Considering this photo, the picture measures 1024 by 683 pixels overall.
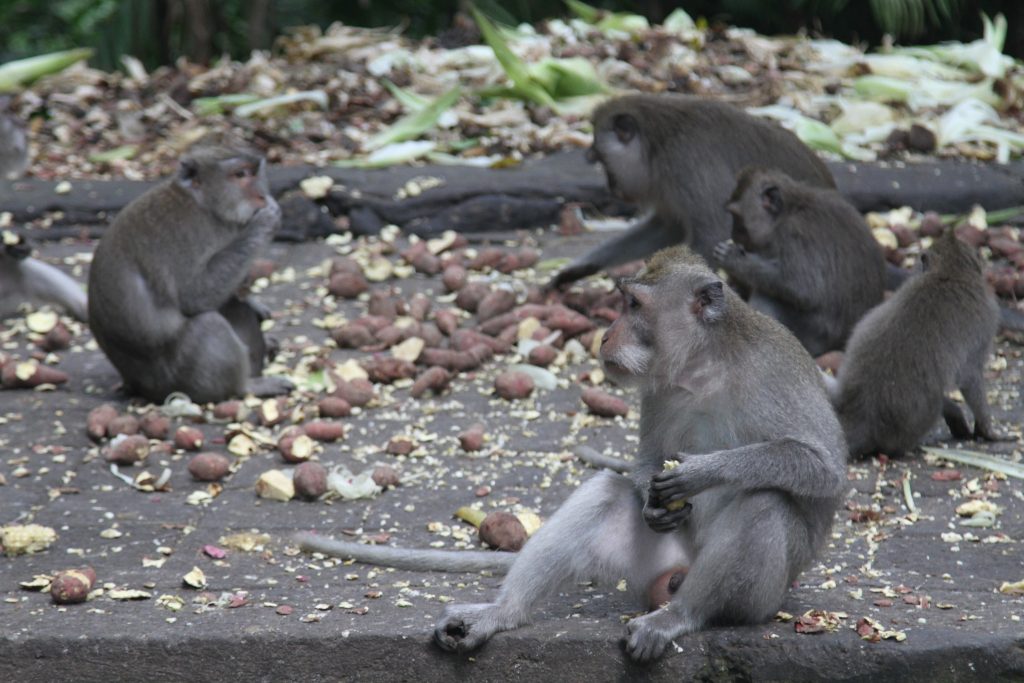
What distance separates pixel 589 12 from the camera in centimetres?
1189

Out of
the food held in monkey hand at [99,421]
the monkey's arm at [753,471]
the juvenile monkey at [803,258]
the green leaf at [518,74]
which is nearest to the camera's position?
the monkey's arm at [753,471]

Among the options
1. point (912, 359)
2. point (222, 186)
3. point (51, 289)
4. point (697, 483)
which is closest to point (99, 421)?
point (222, 186)

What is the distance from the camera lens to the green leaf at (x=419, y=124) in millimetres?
9336

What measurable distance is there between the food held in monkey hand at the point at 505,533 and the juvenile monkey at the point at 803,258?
2.27 metres

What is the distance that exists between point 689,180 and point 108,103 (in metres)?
6.30

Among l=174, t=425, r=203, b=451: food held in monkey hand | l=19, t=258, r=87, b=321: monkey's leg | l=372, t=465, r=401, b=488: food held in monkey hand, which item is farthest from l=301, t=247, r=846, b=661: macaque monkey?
l=19, t=258, r=87, b=321: monkey's leg

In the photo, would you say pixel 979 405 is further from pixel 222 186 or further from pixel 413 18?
pixel 413 18

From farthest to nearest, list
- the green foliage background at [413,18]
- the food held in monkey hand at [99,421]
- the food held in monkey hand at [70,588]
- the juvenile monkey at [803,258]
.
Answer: the green foliage background at [413,18], the juvenile monkey at [803,258], the food held in monkey hand at [99,421], the food held in monkey hand at [70,588]

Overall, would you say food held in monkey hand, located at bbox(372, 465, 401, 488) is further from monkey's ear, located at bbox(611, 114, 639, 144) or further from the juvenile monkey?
monkey's ear, located at bbox(611, 114, 639, 144)

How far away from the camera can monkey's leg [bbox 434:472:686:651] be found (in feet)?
12.0

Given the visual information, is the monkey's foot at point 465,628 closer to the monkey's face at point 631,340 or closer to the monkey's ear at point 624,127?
the monkey's face at point 631,340

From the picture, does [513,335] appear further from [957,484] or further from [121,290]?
[957,484]

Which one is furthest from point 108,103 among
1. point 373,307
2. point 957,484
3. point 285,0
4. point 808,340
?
point 957,484

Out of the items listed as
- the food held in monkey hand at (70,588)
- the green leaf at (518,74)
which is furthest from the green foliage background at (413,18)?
the food held in monkey hand at (70,588)
